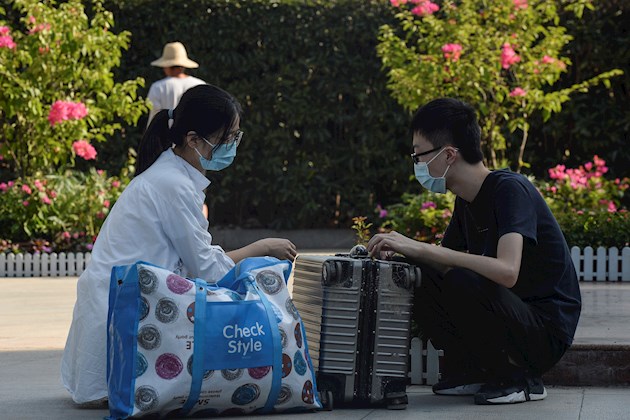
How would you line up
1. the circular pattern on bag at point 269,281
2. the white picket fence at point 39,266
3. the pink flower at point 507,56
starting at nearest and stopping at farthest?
the circular pattern on bag at point 269,281 → the white picket fence at point 39,266 → the pink flower at point 507,56

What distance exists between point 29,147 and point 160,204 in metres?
7.32

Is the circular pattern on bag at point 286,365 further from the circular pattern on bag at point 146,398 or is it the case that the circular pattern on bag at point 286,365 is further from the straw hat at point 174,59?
the straw hat at point 174,59

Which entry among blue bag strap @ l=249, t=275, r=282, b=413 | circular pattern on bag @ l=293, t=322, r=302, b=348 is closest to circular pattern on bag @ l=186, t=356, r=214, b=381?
blue bag strap @ l=249, t=275, r=282, b=413

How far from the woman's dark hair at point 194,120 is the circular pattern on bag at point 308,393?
0.99 metres

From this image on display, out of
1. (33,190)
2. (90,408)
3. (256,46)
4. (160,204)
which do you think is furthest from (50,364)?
(256,46)

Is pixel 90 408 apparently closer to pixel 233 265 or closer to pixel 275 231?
pixel 233 265

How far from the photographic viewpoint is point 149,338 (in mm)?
4211

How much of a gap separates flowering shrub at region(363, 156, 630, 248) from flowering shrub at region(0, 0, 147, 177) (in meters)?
2.73

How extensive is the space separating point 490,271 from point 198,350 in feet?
A: 3.64

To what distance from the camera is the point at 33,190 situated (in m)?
→ 11.2

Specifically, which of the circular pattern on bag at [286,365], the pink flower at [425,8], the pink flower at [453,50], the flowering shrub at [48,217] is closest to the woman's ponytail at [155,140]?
the circular pattern on bag at [286,365]

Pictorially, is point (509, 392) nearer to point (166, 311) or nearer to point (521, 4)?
point (166, 311)

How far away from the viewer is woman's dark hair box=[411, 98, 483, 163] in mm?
4840

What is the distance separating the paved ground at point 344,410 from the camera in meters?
4.57
